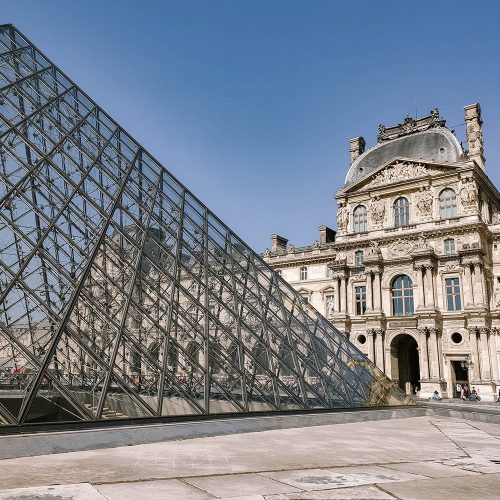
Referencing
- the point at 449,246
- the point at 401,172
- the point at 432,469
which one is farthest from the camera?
the point at 401,172

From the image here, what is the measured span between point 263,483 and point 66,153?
1097 cm

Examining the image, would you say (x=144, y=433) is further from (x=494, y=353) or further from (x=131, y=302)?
(x=494, y=353)

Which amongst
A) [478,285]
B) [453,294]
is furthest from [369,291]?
[478,285]

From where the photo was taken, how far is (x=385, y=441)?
10898 millimetres

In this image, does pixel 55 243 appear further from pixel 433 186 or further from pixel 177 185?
pixel 433 186

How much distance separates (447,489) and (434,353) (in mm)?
29301

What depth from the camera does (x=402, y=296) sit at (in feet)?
120

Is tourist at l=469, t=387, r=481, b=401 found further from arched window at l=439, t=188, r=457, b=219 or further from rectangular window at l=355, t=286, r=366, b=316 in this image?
arched window at l=439, t=188, r=457, b=219

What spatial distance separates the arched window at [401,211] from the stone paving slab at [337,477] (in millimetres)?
32333

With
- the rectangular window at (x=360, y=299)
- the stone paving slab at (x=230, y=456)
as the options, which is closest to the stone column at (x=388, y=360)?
the rectangular window at (x=360, y=299)

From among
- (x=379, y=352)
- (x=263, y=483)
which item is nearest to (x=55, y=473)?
(x=263, y=483)

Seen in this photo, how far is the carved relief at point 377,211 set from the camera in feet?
127

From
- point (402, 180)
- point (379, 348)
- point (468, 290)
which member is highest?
point (402, 180)

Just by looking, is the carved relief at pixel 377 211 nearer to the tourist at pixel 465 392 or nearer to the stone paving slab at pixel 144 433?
the tourist at pixel 465 392
